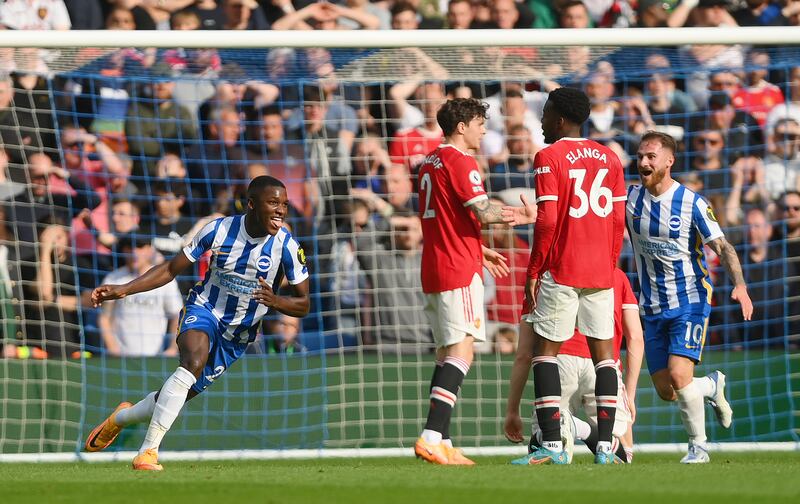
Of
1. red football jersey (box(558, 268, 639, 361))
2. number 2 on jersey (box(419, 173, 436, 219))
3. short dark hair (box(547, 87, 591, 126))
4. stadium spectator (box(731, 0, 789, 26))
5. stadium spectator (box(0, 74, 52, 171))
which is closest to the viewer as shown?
short dark hair (box(547, 87, 591, 126))

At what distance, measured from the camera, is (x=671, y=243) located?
25.0ft

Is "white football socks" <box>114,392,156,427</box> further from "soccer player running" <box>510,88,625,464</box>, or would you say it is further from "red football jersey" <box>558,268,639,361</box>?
"red football jersey" <box>558,268,639,361</box>

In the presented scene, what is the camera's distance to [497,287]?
10.4 metres

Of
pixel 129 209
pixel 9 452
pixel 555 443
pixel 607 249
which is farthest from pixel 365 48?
Result: pixel 9 452

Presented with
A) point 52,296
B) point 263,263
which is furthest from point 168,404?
point 52,296

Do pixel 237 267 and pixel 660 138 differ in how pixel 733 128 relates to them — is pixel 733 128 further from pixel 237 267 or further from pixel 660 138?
pixel 237 267

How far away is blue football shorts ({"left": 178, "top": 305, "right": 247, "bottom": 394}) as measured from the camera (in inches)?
283

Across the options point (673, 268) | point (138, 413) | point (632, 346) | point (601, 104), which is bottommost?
A: point (138, 413)

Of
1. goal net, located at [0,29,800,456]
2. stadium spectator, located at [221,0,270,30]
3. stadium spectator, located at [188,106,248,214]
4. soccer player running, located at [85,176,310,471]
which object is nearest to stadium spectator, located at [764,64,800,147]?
goal net, located at [0,29,800,456]

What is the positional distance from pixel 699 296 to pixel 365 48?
3.22m

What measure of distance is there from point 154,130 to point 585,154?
476 centimetres

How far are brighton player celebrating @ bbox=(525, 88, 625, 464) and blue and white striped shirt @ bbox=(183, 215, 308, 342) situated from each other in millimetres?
1600

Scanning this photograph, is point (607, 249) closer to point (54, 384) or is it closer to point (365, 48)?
point (365, 48)

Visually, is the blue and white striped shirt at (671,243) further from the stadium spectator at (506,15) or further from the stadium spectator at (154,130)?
the stadium spectator at (506,15)
